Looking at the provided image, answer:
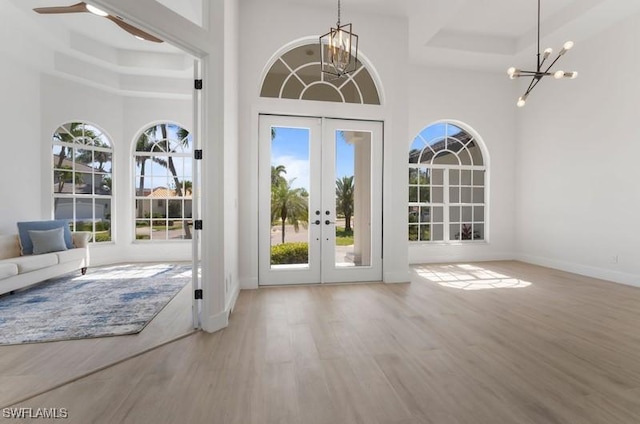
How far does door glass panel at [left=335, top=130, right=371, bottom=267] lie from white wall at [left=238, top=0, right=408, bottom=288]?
0.29 meters

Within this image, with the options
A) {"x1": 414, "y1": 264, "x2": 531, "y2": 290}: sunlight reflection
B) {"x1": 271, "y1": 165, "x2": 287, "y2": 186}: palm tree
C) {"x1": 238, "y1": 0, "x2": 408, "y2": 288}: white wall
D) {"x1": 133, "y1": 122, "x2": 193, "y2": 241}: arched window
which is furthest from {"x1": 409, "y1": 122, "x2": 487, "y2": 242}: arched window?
{"x1": 133, "y1": 122, "x2": 193, "y2": 241}: arched window

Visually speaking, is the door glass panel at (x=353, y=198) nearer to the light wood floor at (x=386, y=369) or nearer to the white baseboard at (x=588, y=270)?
the light wood floor at (x=386, y=369)

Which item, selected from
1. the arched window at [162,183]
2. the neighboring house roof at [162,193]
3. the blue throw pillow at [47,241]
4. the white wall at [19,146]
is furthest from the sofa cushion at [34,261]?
the neighboring house roof at [162,193]

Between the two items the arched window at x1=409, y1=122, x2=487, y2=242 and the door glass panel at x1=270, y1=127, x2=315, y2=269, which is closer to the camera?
the door glass panel at x1=270, y1=127, x2=315, y2=269

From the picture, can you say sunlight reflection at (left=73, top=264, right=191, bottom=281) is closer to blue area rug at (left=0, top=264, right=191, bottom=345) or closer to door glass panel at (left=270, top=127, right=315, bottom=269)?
blue area rug at (left=0, top=264, right=191, bottom=345)

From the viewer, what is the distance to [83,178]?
20.6 ft

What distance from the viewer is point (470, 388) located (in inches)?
79.0

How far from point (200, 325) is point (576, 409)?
294cm

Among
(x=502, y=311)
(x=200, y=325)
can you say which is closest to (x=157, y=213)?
(x=200, y=325)

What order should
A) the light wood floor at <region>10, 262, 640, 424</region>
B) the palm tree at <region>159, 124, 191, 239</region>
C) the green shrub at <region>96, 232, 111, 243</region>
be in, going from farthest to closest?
the palm tree at <region>159, 124, 191, 239</region>, the green shrub at <region>96, 232, 111, 243</region>, the light wood floor at <region>10, 262, 640, 424</region>

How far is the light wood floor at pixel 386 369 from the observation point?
178cm

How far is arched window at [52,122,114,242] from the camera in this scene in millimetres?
5969

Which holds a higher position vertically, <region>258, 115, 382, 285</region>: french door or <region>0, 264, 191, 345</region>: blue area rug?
<region>258, 115, 382, 285</region>: french door

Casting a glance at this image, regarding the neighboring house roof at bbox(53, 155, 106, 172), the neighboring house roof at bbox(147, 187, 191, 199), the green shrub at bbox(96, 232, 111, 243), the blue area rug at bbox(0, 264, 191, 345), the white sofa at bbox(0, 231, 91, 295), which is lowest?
the blue area rug at bbox(0, 264, 191, 345)
